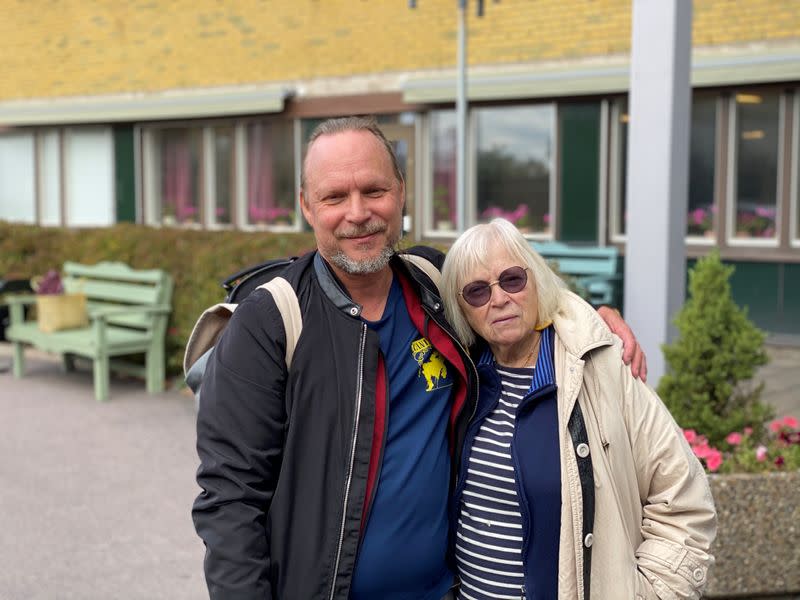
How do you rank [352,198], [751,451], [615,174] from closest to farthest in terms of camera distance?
[352,198] < [751,451] < [615,174]

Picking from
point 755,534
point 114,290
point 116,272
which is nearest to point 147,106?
point 116,272

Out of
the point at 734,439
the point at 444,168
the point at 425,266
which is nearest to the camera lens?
the point at 425,266

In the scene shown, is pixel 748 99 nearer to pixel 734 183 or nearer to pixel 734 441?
pixel 734 183

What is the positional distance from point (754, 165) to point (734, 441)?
905 cm

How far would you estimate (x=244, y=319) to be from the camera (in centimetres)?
222

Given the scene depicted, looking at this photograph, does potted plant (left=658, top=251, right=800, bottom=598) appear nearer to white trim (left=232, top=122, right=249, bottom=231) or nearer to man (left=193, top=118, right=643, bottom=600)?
man (left=193, top=118, right=643, bottom=600)

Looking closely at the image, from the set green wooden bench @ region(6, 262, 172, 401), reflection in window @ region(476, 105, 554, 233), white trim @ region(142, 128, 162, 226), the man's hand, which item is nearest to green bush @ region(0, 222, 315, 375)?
green wooden bench @ region(6, 262, 172, 401)

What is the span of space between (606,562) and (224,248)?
22.5ft

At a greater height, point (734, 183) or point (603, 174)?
point (603, 174)

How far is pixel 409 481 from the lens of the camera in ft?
7.54

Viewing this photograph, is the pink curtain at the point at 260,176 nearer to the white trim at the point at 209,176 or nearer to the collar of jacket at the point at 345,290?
the white trim at the point at 209,176

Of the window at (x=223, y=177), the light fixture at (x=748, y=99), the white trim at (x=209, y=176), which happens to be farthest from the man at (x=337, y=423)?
the white trim at (x=209, y=176)

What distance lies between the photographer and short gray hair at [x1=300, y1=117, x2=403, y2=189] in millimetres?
2338

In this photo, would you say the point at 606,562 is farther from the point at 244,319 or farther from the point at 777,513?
the point at 777,513
